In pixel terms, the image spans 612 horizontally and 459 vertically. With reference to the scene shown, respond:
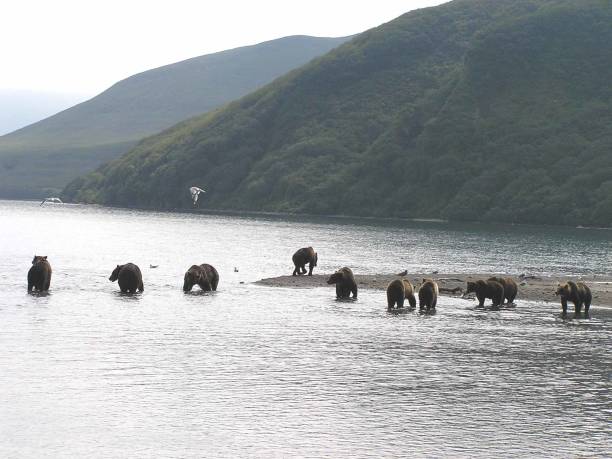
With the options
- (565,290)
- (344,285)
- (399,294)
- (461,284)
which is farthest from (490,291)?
(461,284)

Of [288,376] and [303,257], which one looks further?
[303,257]

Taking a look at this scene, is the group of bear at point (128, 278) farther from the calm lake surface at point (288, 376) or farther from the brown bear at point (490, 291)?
the brown bear at point (490, 291)

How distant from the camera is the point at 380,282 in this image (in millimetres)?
54312

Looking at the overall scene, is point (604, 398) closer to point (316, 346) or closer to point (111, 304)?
point (316, 346)

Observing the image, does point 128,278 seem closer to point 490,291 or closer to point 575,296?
point 490,291

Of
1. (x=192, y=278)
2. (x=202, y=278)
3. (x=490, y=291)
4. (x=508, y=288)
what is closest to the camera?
(x=490, y=291)

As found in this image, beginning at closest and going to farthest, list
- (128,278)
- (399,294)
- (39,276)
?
1. (399,294)
2. (39,276)
3. (128,278)

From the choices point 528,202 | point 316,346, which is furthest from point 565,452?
point 528,202

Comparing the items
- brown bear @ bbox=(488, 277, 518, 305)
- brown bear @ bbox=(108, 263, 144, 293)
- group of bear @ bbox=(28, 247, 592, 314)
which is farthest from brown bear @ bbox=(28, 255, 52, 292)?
brown bear @ bbox=(488, 277, 518, 305)

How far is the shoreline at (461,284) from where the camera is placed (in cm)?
4734

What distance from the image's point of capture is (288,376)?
2420 cm

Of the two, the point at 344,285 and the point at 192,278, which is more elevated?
the point at 344,285

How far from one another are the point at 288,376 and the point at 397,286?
1699 cm

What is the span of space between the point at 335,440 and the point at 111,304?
2350 centimetres
